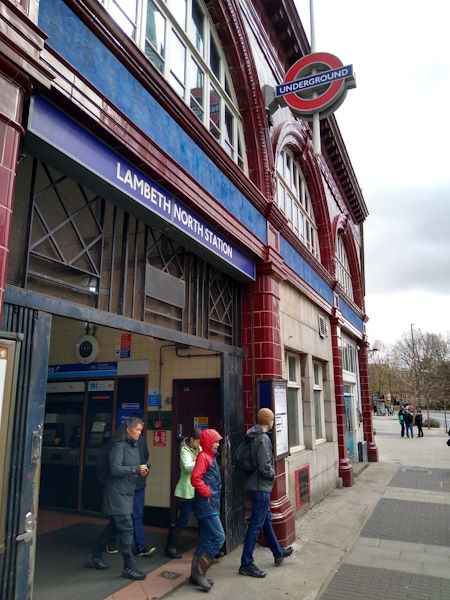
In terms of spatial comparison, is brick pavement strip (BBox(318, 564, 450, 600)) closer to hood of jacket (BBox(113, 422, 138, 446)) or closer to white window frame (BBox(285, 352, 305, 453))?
hood of jacket (BBox(113, 422, 138, 446))

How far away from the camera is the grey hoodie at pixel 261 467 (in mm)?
5377

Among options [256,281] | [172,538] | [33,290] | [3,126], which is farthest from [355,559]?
[3,126]

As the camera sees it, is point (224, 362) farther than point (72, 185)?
Yes

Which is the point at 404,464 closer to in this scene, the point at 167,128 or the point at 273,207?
the point at 273,207

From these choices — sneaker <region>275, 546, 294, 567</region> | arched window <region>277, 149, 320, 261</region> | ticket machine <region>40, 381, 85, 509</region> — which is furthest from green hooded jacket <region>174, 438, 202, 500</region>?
arched window <region>277, 149, 320, 261</region>

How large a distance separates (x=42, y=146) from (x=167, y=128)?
6.34 ft

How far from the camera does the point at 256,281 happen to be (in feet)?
24.5

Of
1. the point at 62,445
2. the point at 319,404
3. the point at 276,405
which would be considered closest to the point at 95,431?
the point at 62,445

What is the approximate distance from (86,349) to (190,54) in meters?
5.37

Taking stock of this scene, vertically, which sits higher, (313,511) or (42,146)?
(42,146)

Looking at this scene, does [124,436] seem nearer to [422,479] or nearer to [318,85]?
[318,85]

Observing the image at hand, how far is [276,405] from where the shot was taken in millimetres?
6863

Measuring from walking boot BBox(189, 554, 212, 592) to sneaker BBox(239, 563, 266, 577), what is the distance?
524mm

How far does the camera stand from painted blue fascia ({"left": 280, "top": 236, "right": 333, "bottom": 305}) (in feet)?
28.8
